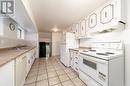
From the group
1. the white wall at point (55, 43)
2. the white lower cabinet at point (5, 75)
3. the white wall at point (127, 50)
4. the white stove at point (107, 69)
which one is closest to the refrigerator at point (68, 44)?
the white stove at point (107, 69)

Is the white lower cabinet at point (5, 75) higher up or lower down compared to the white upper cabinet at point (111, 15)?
lower down

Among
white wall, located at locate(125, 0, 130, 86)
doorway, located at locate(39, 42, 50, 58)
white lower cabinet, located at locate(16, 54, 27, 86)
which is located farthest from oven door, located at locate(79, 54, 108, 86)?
doorway, located at locate(39, 42, 50, 58)

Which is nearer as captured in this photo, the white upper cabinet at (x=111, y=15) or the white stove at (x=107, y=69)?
the white stove at (x=107, y=69)

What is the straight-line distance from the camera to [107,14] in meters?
1.92

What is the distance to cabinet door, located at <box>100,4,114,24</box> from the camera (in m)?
1.81

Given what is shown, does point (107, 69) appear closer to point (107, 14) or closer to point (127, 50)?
point (127, 50)

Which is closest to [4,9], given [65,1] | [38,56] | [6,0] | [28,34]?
[6,0]

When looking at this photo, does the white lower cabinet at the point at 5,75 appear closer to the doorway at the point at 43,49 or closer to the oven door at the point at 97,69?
the oven door at the point at 97,69

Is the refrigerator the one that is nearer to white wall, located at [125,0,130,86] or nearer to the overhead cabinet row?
the overhead cabinet row

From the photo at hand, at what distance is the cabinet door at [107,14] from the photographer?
181 centimetres

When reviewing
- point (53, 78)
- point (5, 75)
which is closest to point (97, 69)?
point (53, 78)

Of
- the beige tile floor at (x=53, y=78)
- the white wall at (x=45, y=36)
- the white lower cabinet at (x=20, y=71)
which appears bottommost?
the beige tile floor at (x=53, y=78)

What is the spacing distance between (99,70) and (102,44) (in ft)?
3.05

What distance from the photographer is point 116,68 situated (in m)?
1.61
